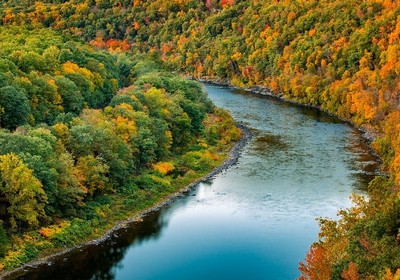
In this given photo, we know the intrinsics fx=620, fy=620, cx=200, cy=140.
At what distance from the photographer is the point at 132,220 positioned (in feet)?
189

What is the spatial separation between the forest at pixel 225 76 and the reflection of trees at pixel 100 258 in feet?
14.0

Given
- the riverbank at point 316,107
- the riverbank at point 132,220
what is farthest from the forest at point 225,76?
the riverbank at point 132,220

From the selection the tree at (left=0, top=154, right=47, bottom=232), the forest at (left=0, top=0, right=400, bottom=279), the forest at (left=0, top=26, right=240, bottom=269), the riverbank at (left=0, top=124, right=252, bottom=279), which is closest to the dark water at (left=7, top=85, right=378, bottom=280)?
the riverbank at (left=0, top=124, right=252, bottom=279)

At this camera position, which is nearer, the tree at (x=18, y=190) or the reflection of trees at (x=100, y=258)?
the reflection of trees at (x=100, y=258)

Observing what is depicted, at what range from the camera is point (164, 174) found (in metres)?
69.4

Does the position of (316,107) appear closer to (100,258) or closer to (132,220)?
(132,220)

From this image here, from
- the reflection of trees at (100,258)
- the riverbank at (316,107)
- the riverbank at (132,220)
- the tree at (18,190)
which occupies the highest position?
the tree at (18,190)

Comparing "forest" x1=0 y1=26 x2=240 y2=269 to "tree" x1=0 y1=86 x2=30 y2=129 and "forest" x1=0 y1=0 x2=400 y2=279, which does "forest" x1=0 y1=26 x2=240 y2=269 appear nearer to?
"tree" x1=0 y1=86 x2=30 y2=129

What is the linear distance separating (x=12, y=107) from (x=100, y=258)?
20.5m

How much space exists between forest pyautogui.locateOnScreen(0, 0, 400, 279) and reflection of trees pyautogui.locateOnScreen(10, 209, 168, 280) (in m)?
4.25

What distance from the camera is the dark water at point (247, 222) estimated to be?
160 ft

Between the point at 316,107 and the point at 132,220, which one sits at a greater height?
the point at 316,107

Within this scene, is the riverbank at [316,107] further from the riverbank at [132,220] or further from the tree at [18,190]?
the tree at [18,190]

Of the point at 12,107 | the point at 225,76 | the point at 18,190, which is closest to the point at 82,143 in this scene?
the point at 12,107
